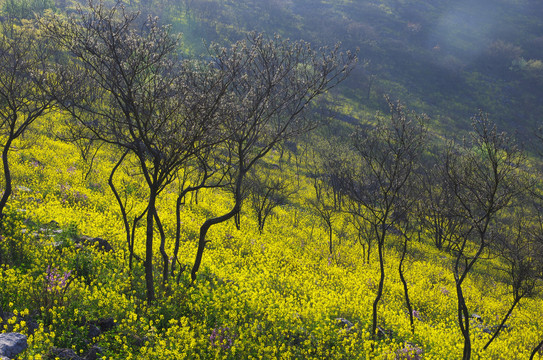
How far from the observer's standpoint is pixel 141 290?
1022 centimetres

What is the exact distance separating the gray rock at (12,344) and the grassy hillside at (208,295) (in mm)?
177

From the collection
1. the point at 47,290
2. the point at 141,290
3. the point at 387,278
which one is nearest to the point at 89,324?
the point at 47,290

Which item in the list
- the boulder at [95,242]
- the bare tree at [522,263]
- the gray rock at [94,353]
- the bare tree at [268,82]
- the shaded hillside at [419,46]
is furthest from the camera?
the shaded hillside at [419,46]

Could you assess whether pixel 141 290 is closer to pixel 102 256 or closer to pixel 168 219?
pixel 102 256

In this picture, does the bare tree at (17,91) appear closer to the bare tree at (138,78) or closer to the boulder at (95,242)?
the bare tree at (138,78)

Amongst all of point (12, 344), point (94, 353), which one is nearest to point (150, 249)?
point (94, 353)

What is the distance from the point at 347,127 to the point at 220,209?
58782mm

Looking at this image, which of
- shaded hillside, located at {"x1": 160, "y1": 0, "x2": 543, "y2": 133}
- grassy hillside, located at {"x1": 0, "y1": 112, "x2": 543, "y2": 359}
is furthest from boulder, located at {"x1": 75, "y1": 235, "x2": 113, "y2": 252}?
shaded hillside, located at {"x1": 160, "y1": 0, "x2": 543, "y2": 133}

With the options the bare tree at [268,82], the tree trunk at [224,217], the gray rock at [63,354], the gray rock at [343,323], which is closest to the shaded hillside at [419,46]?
the bare tree at [268,82]

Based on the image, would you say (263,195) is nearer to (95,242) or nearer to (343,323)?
(95,242)

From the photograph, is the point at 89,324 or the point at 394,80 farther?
the point at 394,80

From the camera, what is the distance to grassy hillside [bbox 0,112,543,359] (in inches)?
302

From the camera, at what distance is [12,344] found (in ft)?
18.5

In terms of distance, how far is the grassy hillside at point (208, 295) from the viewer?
7.67 m
